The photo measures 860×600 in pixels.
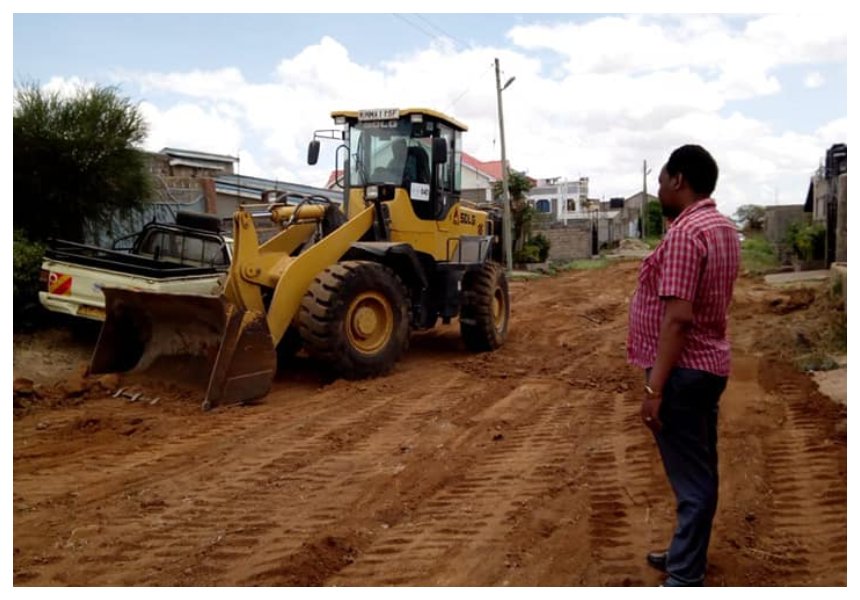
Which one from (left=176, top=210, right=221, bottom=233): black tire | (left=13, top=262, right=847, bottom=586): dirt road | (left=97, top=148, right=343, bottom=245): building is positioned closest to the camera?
(left=13, top=262, right=847, bottom=586): dirt road

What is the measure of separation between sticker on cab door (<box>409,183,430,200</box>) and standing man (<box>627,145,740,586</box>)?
19.0 feet

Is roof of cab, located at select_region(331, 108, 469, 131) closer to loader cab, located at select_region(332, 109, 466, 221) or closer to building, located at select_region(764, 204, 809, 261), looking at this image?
loader cab, located at select_region(332, 109, 466, 221)

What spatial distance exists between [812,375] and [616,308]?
7.82 metres

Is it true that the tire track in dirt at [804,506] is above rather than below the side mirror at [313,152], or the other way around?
below

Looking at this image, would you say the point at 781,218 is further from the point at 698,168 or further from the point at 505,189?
the point at 698,168

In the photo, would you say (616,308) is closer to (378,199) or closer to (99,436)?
(378,199)

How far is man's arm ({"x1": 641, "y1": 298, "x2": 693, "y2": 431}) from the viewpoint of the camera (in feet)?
10.00

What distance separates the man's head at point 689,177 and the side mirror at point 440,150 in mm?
5510

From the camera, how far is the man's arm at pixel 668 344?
3047 millimetres

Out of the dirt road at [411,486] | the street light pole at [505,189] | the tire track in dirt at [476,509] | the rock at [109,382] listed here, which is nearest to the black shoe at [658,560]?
the dirt road at [411,486]

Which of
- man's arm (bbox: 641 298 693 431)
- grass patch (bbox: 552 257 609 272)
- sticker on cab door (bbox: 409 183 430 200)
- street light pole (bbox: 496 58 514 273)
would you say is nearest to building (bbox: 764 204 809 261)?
grass patch (bbox: 552 257 609 272)

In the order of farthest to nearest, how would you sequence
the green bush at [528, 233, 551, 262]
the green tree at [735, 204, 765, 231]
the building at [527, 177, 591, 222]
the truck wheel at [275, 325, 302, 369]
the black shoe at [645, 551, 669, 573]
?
the building at [527, 177, 591, 222], the green tree at [735, 204, 765, 231], the green bush at [528, 233, 551, 262], the truck wheel at [275, 325, 302, 369], the black shoe at [645, 551, 669, 573]

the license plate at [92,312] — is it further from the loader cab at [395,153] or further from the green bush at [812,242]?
the green bush at [812,242]

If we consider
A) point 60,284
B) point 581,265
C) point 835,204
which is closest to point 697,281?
point 60,284
